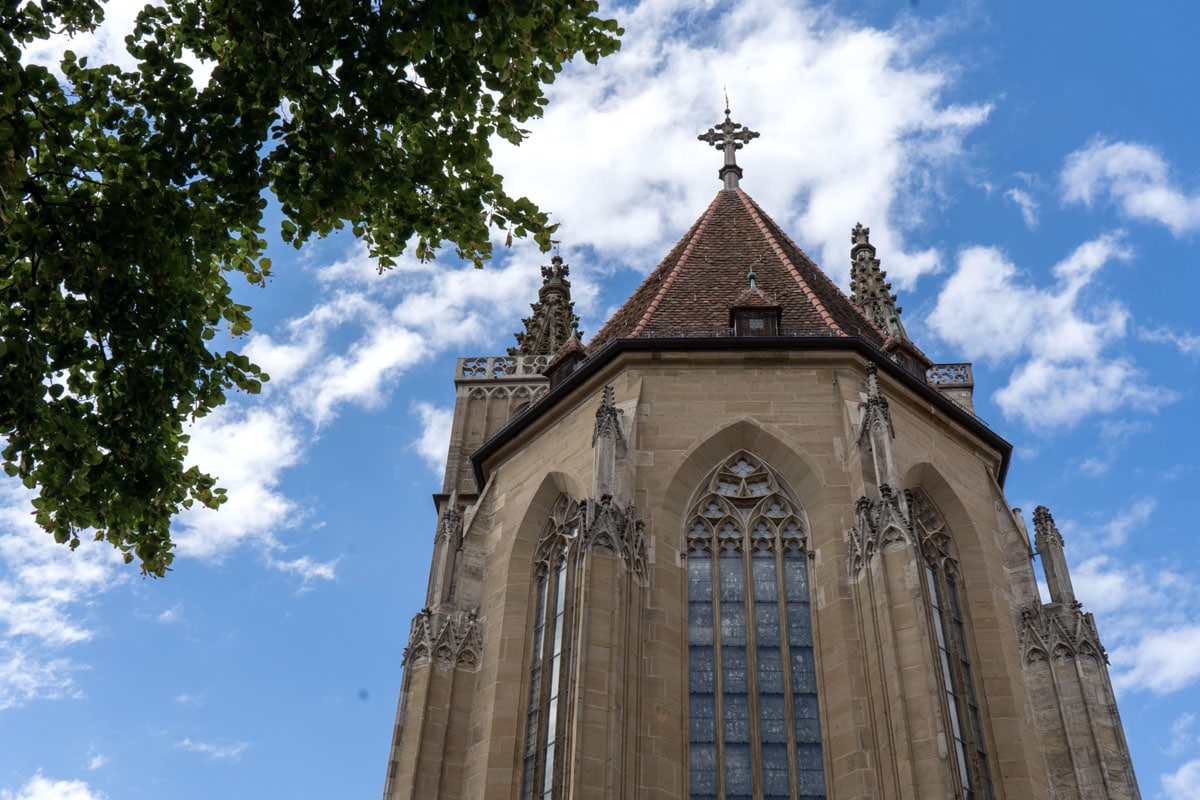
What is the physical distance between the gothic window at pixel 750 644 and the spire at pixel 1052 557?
3492 millimetres

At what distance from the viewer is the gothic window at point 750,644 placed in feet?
45.3

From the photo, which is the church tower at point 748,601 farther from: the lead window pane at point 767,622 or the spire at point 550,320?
the spire at point 550,320

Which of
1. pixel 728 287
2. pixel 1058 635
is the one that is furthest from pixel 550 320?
pixel 1058 635

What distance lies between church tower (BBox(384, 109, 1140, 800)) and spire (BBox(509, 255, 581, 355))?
6.12 m

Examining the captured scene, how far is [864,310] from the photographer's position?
25438 millimetres

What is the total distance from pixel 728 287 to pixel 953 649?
7.24 meters

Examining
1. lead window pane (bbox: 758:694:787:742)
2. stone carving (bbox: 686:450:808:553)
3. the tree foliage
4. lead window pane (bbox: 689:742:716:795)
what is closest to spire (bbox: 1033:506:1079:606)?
stone carving (bbox: 686:450:808:553)

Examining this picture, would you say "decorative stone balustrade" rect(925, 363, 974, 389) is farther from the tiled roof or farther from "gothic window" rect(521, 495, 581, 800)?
"gothic window" rect(521, 495, 581, 800)

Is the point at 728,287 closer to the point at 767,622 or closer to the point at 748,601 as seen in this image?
the point at 748,601

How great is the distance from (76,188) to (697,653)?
867cm

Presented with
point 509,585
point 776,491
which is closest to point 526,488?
point 509,585

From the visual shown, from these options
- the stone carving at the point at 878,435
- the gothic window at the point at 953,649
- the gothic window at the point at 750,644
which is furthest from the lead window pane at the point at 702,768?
the stone carving at the point at 878,435

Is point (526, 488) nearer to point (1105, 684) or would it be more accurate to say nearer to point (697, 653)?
point (697, 653)

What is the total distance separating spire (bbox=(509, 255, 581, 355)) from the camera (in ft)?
84.0
